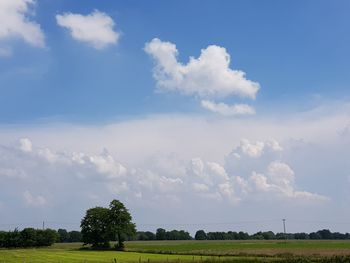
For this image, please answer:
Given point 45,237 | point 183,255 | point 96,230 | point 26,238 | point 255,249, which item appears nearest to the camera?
point 183,255

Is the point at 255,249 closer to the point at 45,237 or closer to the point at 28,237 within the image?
the point at 45,237

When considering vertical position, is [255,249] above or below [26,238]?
below

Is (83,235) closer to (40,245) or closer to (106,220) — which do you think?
(106,220)

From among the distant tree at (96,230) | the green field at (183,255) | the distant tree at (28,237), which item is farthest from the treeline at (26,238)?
the green field at (183,255)

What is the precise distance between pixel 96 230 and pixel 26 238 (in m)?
22.6

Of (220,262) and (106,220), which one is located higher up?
(106,220)

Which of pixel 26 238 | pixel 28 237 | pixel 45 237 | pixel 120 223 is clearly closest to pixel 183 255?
pixel 120 223

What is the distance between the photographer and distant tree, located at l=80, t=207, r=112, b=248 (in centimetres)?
11644

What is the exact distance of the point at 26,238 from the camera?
420ft

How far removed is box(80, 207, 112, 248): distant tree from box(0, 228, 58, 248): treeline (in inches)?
635

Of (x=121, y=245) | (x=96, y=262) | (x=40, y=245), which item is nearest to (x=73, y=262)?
(x=96, y=262)

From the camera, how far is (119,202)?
4764 inches

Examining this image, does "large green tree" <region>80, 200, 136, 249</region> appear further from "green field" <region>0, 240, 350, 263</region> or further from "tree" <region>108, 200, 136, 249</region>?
"green field" <region>0, 240, 350, 263</region>

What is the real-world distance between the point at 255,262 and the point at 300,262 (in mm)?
4892
